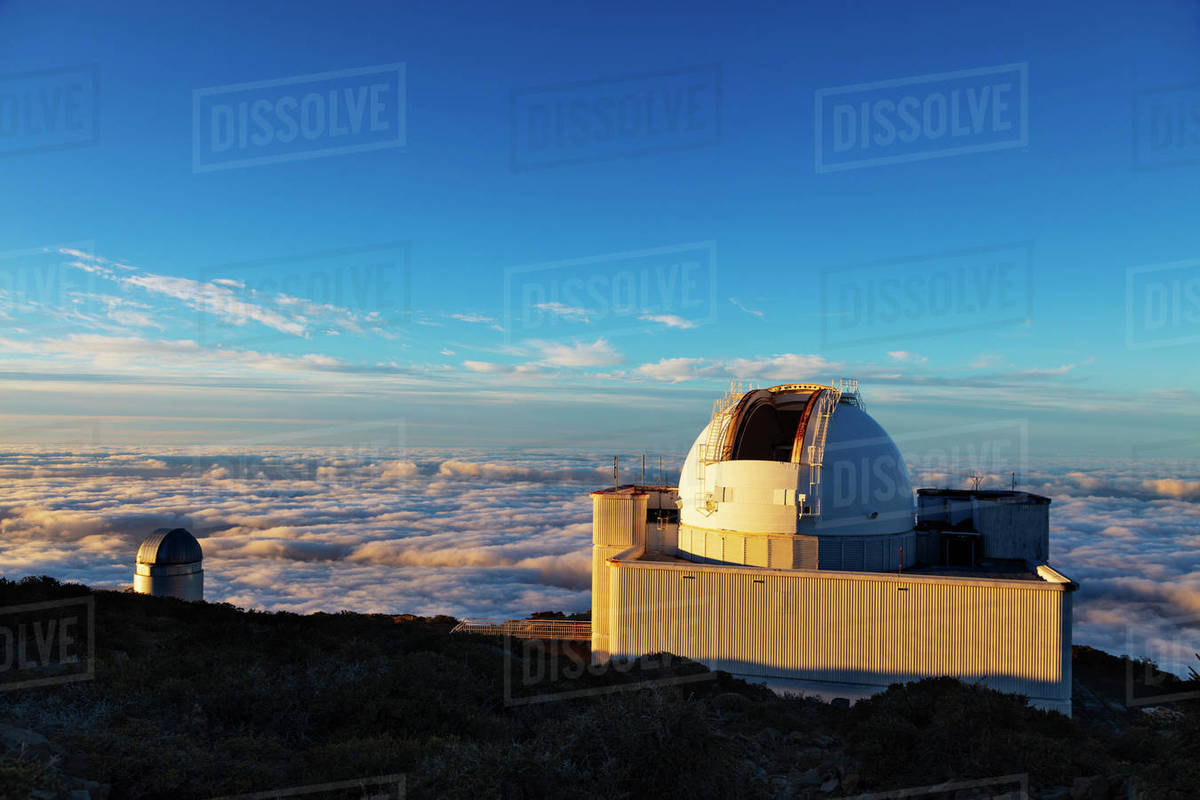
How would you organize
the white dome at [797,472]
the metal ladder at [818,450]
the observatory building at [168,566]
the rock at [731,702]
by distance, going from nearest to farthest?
the rock at [731,702], the metal ladder at [818,450], the white dome at [797,472], the observatory building at [168,566]

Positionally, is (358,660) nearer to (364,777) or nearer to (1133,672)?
(364,777)

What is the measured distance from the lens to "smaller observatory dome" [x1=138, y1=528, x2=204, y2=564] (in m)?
19.7

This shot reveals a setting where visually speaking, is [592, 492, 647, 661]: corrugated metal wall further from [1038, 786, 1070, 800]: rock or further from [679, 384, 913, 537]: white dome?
[1038, 786, 1070, 800]: rock

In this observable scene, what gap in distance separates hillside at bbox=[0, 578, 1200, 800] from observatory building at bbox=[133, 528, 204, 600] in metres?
6.63

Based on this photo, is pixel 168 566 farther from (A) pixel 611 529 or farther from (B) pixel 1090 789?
(B) pixel 1090 789

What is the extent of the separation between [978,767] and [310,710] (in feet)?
28.7

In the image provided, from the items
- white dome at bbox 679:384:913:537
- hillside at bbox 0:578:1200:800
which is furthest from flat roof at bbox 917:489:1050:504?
hillside at bbox 0:578:1200:800

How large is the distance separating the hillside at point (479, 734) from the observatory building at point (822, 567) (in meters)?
2.95

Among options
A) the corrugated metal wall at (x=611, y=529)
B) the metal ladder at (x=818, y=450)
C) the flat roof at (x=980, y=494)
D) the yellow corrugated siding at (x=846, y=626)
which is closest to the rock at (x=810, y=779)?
the yellow corrugated siding at (x=846, y=626)

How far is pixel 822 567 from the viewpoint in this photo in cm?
1792

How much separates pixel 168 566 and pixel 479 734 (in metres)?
15.2

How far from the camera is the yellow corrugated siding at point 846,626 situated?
50.6 ft

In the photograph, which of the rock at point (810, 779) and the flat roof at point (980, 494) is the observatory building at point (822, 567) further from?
the rock at point (810, 779)

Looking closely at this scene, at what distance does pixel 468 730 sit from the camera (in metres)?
9.21
